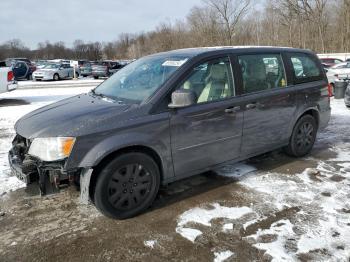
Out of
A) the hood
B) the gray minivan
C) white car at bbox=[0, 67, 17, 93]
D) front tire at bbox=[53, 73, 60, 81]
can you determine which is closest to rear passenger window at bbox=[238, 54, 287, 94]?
the gray minivan

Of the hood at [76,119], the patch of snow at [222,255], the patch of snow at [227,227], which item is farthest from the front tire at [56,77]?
the patch of snow at [222,255]

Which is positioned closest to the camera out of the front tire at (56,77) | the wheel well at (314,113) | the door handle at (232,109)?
the door handle at (232,109)

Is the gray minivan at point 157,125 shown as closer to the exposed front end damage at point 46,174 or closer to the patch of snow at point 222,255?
the exposed front end damage at point 46,174

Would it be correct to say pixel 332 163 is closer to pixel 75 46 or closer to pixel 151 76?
pixel 151 76

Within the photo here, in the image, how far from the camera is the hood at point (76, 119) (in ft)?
10.6

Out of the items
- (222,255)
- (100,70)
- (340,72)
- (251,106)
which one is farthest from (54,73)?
(222,255)

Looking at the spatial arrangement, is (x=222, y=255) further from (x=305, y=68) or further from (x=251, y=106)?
(x=305, y=68)

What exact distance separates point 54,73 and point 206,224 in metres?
26.4

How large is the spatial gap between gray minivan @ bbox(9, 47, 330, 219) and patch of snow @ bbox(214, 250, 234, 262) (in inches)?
41.2

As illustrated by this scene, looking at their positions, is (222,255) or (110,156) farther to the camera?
(110,156)

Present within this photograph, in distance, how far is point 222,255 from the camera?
2941 millimetres

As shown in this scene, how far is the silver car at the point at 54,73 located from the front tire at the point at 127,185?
82.8 feet

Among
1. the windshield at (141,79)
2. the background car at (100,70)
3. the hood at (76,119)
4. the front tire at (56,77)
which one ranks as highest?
the background car at (100,70)

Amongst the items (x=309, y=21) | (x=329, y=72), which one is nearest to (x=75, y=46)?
(x=309, y=21)
